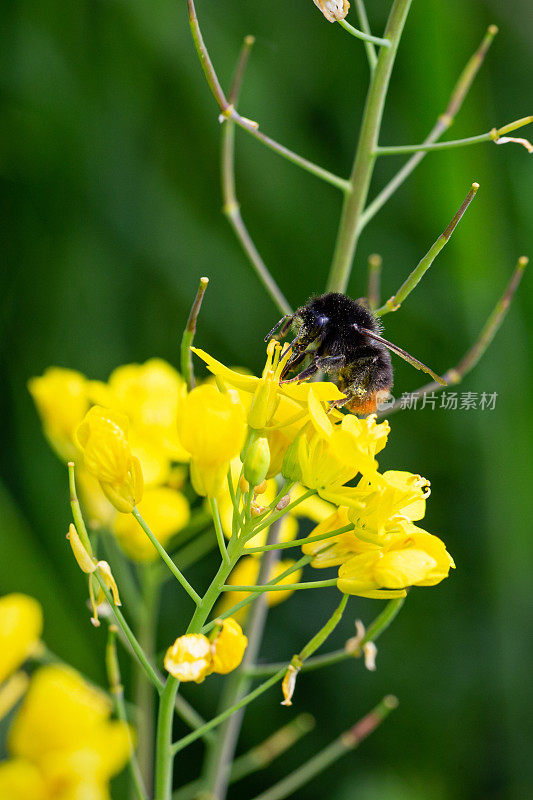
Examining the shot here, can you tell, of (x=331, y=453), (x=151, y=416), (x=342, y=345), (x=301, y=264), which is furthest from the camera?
(x=301, y=264)

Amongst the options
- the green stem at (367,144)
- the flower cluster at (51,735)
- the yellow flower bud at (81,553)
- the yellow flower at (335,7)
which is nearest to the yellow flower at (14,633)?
the flower cluster at (51,735)

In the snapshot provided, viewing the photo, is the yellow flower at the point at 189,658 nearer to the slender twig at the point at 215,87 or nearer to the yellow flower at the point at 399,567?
the yellow flower at the point at 399,567

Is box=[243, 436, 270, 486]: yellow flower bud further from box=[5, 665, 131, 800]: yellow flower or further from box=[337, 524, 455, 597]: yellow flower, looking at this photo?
box=[5, 665, 131, 800]: yellow flower

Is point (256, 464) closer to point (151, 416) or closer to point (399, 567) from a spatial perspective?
point (399, 567)

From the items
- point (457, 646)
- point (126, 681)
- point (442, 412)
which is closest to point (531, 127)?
point (442, 412)

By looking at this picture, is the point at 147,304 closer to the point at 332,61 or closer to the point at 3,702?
the point at 332,61

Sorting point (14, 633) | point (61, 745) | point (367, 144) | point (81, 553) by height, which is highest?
point (367, 144)

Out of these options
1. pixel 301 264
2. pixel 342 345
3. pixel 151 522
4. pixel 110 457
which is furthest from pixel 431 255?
pixel 301 264
